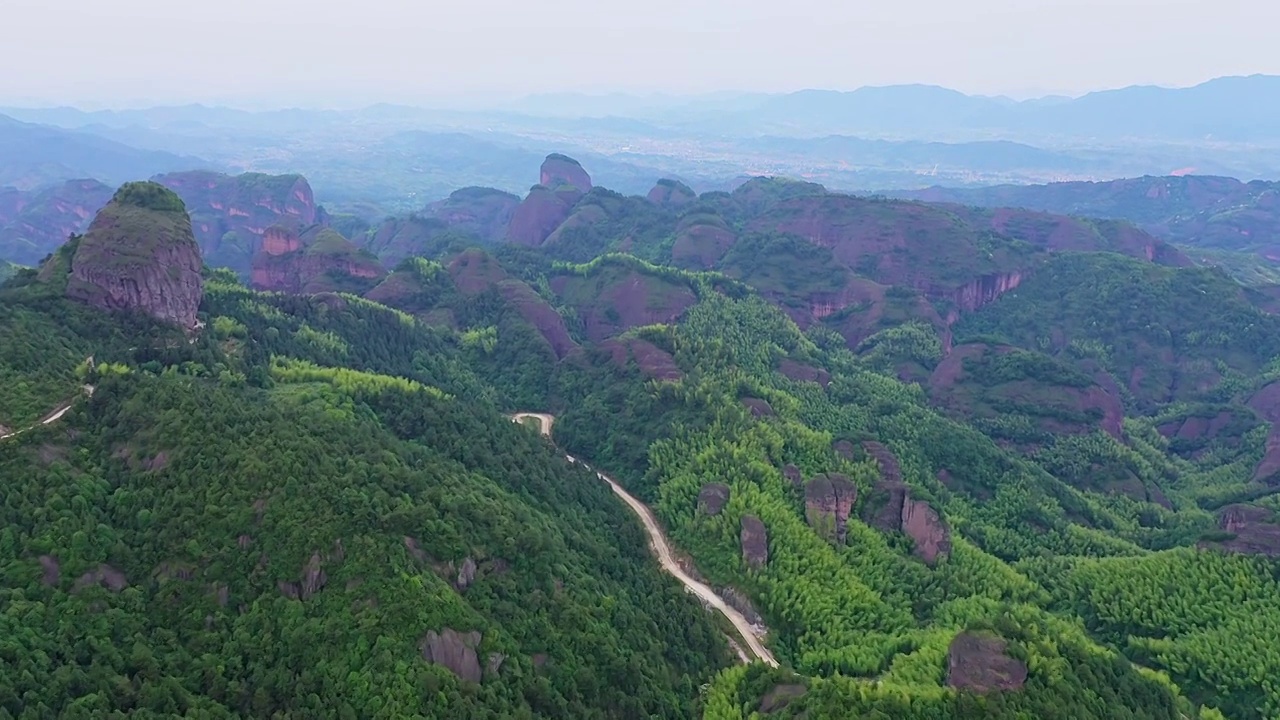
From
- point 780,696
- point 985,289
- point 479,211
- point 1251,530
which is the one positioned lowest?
point 780,696

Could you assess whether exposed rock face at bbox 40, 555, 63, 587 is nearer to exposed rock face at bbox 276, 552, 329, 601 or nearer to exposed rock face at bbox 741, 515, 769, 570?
exposed rock face at bbox 276, 552, 329, 601

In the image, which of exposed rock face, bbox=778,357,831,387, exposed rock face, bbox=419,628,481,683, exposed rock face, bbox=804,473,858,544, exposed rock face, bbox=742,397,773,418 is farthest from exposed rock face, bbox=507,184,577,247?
exposed rock face, bbox=419,628,481,683

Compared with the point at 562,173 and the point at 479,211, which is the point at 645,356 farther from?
the point at 479,211

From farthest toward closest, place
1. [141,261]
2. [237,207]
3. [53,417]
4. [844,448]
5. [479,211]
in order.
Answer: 1. [479,211]
2. [237,207]
3. [844,448]
4. [141,261]
5. [53,417]

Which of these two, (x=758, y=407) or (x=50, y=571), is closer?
(x=50, y=571)

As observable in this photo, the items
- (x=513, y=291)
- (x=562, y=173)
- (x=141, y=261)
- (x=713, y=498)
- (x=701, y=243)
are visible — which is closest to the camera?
(x=713, y=498)

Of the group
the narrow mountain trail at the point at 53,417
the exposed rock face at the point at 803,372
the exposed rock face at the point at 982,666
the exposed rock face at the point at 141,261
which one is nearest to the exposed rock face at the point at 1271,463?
the exposed rock face at the point at 803,372

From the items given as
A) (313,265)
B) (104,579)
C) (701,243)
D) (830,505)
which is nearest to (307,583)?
(104,579)
